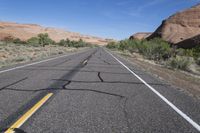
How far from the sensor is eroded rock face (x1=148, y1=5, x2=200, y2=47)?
8306 cm

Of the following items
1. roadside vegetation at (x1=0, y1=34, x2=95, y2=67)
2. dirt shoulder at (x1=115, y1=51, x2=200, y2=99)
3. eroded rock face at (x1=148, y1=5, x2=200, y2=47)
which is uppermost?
eroded rock face at (x1=148, y1=5, x2=200, y2=47)

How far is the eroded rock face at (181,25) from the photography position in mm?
83062

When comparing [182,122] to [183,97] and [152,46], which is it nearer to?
[183,97]

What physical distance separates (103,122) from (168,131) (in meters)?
1.25

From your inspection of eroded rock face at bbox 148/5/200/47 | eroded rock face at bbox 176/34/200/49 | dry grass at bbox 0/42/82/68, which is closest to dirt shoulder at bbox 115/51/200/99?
dry grass at bbox 0/42/82/68

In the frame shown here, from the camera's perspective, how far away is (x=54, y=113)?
5.31 m

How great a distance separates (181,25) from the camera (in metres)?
93.1

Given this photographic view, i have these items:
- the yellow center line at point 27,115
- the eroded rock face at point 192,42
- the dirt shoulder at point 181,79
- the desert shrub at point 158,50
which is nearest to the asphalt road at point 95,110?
the yellow center line at point 27,115

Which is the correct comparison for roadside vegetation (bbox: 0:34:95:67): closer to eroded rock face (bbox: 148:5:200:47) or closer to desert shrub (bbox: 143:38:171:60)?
desert shrub (bbox: 143:38:171:60)

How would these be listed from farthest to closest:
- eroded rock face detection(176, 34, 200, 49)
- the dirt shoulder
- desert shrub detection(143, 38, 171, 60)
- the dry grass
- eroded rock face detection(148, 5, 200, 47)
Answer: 1. eroded rock face detection(148, 5, 200, 47)
2. eroded rock face detection(176, 34, 200, 49)
3. desert shrub detection(143, 38, 171, 60)
4. the dry grass
5. the dirt shoulder

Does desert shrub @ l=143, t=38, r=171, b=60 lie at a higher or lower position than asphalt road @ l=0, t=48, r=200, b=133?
lower

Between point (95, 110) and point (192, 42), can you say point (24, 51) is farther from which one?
point (192, 42)

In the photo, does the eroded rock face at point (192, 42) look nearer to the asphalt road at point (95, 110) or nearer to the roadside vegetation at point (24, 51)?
the roadside vegetation at point (24, 51)

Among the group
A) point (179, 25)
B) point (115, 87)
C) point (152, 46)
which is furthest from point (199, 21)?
point (115, 87)
